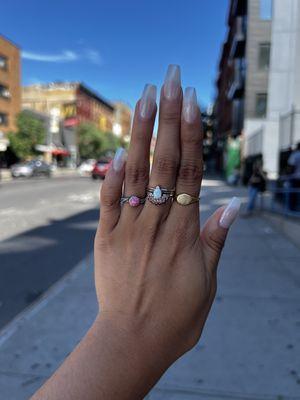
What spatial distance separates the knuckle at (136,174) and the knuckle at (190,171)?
10 cm

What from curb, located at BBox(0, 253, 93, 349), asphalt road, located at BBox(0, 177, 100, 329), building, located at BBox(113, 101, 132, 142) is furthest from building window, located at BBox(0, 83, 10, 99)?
building, located at BBox(113, 101, 132, 142)

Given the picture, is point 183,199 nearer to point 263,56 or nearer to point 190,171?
point 190,171

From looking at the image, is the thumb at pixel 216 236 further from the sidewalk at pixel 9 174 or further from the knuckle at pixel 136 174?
the sidewalk at pixel 9 174

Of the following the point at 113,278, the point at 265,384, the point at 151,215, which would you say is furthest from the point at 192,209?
the point at 265,384

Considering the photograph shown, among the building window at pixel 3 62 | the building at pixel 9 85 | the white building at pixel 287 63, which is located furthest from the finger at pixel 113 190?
the building window at pixel 3 62

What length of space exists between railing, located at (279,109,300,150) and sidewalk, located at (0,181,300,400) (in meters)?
5.07

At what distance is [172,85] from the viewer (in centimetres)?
105

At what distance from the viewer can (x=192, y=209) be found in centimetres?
116

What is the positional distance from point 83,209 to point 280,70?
6.89 meters

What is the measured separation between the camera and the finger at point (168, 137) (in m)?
1.05

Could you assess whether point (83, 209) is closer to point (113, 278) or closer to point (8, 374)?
point (8, 374)

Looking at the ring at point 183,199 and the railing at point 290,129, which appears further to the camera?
the railing at point 290,129

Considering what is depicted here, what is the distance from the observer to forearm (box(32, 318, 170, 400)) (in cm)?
98

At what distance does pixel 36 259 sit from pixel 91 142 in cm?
5296
